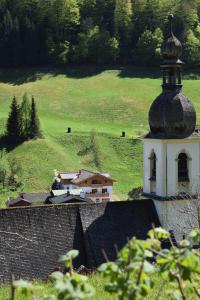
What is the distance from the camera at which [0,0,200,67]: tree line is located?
110 m

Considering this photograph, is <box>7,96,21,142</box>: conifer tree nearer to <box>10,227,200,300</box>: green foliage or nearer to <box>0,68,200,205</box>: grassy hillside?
<box>0,68,200,205</box>: grassy hillside

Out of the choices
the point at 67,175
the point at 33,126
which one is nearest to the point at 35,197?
the point at 67,175

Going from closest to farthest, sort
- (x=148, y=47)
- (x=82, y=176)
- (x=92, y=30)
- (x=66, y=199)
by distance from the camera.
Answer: (x=66, y=199) < (x=82, y=176) < (x=148, y=47) < (x=92, y=30)

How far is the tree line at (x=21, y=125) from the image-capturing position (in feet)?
225

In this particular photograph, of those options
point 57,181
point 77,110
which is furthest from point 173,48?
point 77,110

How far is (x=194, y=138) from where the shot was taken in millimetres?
21844

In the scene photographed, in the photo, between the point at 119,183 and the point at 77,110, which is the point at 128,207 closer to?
the point at 119,183

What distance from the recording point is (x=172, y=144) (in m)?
21.7

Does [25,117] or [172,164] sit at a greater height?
[25,117]

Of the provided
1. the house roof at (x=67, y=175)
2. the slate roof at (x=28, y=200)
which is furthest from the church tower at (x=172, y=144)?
the house roof at (x=67, y=175)

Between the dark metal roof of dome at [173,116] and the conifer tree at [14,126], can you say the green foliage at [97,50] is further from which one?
the dark metal roof of dome at [173,116]

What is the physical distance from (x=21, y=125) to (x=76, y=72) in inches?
1456

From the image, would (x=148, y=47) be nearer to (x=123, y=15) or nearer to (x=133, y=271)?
(x=123, y=15)

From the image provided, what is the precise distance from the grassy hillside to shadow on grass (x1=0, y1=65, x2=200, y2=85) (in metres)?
0.16
